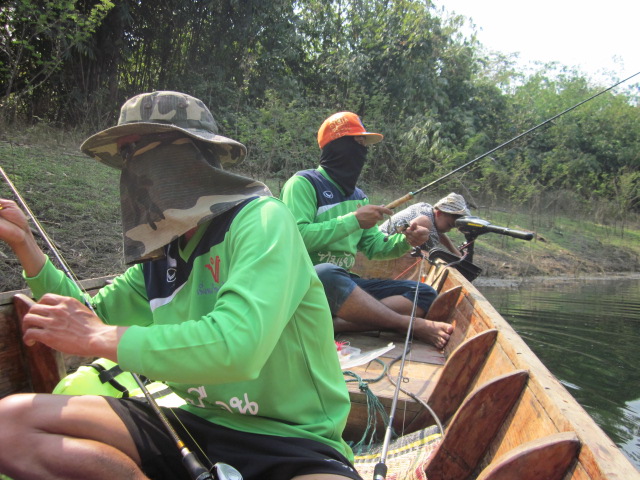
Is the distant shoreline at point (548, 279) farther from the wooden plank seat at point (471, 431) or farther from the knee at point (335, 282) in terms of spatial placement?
the wooden plank seat at point (471, 431)

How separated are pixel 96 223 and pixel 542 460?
6.66 metres

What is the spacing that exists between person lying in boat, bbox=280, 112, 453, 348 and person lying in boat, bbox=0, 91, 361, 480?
70.6 inches

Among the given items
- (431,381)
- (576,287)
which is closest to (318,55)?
(576,287)

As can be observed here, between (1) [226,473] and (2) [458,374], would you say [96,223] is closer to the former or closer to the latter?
(2) [458,374]

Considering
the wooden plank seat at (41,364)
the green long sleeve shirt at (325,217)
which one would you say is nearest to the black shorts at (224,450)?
the wooden plank seat at (41,364)

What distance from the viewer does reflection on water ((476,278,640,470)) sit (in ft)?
15.0

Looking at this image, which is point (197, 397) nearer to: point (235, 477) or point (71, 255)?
point (235, 477)

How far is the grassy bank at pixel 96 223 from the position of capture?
20.5ft

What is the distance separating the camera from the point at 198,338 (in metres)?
1.17

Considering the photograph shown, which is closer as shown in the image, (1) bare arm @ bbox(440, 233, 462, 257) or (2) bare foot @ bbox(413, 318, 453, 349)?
(2) bare foot @ bbox(413, 318, 453, 349)

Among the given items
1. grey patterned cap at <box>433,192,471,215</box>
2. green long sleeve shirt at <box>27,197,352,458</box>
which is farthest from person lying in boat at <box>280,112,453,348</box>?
green long sleeve shirt at <box>27,197,352,458</box>

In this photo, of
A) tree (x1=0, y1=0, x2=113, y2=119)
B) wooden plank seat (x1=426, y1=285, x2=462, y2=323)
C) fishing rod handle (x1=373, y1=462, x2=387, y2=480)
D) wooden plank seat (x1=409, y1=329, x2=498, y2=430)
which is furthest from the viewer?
tree (x1=0, y1=0, x2=113, y2=119)

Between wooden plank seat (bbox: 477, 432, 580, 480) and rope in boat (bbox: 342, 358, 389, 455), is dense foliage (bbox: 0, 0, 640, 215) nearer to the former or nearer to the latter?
rope in boat (bbox: 342, 358, 389, 455)

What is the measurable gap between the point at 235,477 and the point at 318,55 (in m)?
15.6
